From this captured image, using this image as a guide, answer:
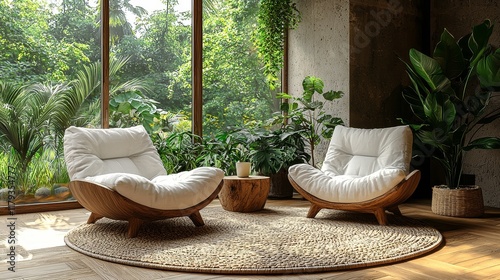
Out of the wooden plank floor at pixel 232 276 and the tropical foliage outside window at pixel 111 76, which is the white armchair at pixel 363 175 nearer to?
the wooden plank floor at pixel 232 276

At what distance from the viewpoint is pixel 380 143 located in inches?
161

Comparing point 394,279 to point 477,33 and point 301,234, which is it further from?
point 477,33

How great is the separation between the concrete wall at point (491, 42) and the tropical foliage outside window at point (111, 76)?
7.34ft

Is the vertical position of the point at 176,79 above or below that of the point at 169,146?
above

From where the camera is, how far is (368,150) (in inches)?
163

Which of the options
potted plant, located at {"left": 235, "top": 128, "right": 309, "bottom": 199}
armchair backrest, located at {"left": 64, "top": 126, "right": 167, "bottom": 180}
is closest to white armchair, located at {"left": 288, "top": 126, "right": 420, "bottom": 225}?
potted plant, located at {"left": 235, "top": 128, "right": 309, "bottom": 199}

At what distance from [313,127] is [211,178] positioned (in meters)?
2.14

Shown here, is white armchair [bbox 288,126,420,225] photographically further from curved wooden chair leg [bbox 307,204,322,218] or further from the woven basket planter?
the woven basket planter

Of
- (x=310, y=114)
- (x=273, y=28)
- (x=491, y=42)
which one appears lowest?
(x=310, y=114)

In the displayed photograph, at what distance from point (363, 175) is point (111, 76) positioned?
265 cm

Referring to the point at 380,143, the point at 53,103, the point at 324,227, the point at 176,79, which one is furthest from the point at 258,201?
the point at 53,103

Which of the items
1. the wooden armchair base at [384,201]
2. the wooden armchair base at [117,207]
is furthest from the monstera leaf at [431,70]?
the wooden armchair base at [117,207]

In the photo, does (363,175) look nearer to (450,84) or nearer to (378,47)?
(450,84)

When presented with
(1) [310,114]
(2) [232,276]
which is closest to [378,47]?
(1) [310,114]
